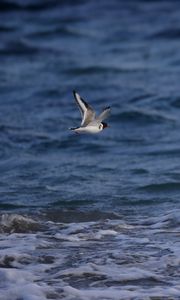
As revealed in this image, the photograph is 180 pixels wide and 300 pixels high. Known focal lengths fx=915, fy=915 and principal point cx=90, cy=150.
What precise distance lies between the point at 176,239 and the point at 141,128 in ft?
16.2

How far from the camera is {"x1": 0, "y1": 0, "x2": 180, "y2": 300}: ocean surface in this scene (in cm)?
629

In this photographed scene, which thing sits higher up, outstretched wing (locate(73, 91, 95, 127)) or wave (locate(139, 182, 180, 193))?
wave (locate(139, 182, 180, 193))

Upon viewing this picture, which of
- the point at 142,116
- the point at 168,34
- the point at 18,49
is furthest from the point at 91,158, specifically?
the point at 168,34

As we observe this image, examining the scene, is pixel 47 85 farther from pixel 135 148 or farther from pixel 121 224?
pixel 121 224

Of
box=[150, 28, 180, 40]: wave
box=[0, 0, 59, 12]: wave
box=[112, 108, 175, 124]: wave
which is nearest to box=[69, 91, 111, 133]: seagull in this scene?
box=[112, 108, 175, 124]: wave

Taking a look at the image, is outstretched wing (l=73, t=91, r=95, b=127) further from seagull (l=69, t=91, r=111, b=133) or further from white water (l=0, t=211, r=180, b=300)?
white water (l=0, t=211, r=180, b=300)

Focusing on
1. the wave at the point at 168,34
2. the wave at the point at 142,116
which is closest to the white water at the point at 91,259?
the wave at the point at 142,116

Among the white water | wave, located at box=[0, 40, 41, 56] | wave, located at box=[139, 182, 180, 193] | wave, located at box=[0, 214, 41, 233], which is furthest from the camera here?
wave, located at box=[0, 40, 41, 56]

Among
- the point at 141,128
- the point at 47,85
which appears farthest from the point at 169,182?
the point at 47,85

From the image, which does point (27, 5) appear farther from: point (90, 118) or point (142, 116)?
point (90, 118)

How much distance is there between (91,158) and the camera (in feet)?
33.7

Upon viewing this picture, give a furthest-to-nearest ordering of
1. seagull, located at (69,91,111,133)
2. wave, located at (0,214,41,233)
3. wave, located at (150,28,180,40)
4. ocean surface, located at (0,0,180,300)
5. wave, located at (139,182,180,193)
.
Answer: wave, located at (150,28,180,40), wave, located at (139,182,180,193), seagull, located at (69,91,111,133), wave, located at (0,214,41,233), ocean surface, located at (0,0,180,300)

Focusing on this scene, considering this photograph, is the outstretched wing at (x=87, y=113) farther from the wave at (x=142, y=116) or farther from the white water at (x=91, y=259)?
the wave at (x=142, y=116)

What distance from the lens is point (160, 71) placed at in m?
15.0
